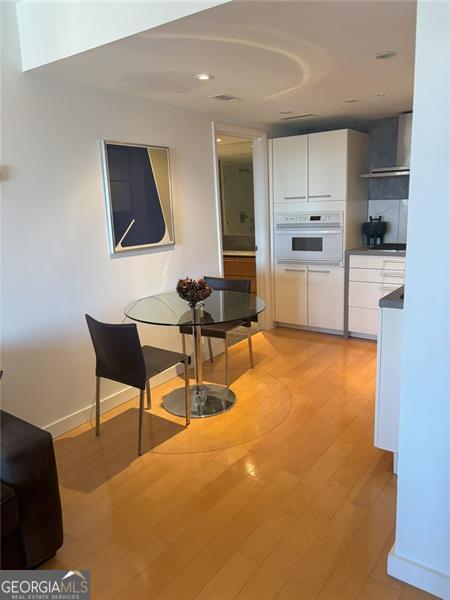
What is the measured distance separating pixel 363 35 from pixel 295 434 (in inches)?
88.2

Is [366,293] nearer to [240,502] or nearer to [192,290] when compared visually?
[192,290]

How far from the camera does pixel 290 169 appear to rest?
4.62m

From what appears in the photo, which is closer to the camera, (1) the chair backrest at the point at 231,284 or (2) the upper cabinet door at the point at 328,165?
(1) the chair backrest at the point at 231,284

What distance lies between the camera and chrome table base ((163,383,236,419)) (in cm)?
314

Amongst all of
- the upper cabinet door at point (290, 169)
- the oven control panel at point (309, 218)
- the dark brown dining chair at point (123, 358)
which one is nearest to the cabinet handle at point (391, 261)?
the oven control panel at point (309, 218)

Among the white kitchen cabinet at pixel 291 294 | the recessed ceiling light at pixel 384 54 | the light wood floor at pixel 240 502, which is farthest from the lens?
the white kitchen cabinet at pixel 291 294

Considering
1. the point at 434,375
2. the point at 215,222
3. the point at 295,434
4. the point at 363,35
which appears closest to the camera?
the point at 434,375

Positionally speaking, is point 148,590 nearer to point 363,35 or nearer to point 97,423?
point 97,423

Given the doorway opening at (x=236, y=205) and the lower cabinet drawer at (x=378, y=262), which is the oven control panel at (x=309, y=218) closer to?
the lower cabinet drawer at (x=378, y=262)

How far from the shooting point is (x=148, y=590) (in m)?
1.73

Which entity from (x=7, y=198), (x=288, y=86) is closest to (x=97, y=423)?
(x=7, y=198)

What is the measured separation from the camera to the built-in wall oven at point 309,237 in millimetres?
4453

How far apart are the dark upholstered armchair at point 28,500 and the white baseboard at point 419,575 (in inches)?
53.8

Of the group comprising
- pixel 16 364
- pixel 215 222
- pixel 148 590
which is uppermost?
pixel 215 222
